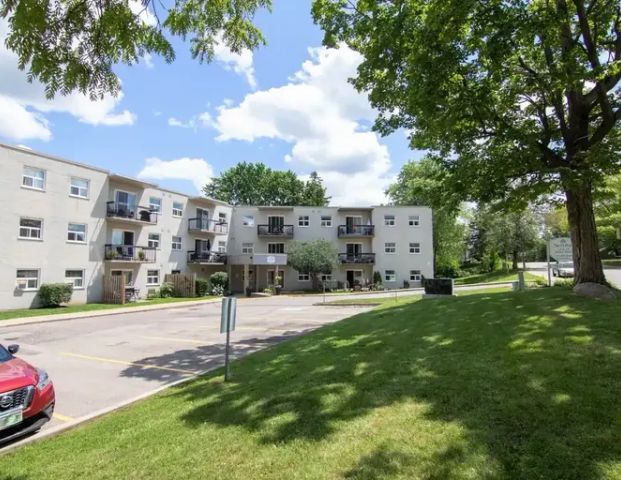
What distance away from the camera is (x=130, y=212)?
92.3 ft

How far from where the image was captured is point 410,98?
9.37m

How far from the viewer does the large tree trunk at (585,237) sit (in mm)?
11227

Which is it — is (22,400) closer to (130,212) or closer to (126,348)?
(126,348)

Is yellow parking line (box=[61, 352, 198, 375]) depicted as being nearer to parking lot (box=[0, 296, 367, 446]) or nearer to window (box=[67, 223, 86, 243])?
parking lot (box=[0, 296, 367, 446])

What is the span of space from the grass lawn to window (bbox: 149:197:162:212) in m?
25.9

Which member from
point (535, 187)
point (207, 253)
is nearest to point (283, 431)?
point (535, 187)

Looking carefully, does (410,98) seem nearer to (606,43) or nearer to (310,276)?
(606,43)

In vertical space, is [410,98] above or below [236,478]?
above

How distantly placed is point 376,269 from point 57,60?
38.2 meters

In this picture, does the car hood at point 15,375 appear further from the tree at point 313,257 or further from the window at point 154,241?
the tree at point 313,257

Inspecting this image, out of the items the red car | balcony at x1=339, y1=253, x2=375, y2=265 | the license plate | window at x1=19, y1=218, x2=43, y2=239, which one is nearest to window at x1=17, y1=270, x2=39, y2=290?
window at x1=19, y1=218, x2=43, y2=239

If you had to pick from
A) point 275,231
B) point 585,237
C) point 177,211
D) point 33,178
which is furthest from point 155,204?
point 585,237

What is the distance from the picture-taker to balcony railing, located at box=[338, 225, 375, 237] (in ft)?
131

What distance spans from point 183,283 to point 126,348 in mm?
20746
